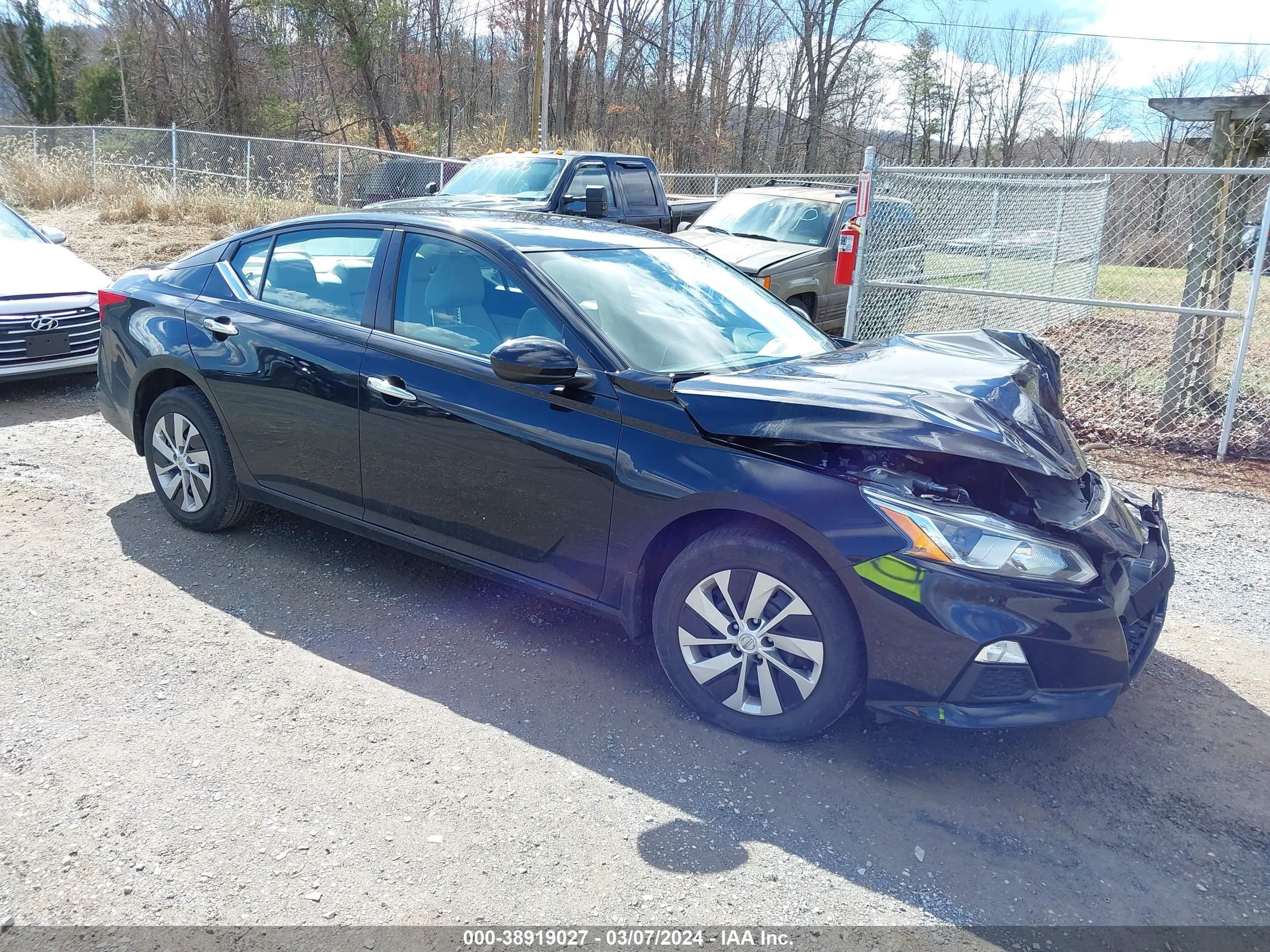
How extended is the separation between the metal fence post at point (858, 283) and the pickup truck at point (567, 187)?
2.82 metres

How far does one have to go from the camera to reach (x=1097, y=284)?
14578 mm

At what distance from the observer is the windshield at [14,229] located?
8281 millimetres

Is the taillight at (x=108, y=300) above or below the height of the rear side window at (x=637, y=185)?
below

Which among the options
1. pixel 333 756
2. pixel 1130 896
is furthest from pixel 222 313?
pixel 1130 896

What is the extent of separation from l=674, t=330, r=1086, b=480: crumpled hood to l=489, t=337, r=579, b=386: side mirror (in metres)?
0.41

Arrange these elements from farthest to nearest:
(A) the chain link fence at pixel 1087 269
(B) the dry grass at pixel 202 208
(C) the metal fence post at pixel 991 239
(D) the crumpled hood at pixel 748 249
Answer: (B) the dry grass at pixel 202 208 < (C) the metal fence post at pixel 991 239 < (D) the crumpled hood at pixel 748 249 < (A) the chain link fence at pixel 1087 269

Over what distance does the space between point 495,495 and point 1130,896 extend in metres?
2.40

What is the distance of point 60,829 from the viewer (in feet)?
8.96

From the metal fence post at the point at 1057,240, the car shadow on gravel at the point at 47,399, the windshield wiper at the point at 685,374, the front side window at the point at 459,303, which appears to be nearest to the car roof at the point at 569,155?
the car shadow on gravel at the point at 47,399

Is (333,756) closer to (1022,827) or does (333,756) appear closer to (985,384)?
(1022,827)

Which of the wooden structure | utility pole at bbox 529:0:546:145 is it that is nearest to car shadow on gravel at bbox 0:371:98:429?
the wooden structure

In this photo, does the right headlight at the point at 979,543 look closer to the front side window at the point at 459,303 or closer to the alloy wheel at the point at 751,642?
the alloy wheel at the point at 751,642

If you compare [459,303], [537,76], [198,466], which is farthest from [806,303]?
[537,76]

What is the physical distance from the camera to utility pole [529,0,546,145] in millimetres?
27953
